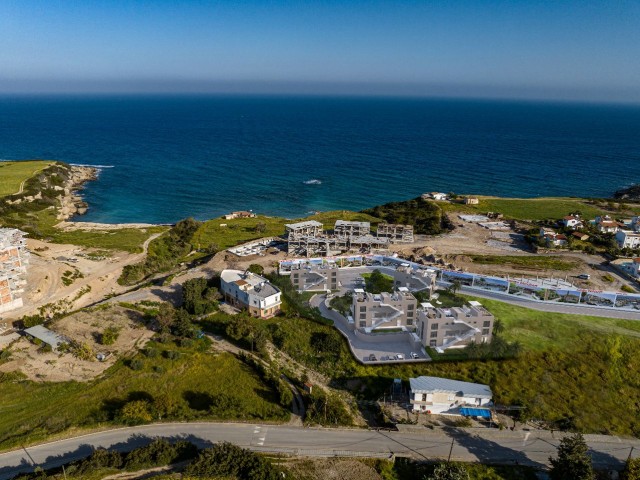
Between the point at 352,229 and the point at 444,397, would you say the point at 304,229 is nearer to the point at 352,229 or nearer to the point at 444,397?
the point at 352,229

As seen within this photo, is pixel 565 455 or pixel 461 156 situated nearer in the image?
pixel 565 455

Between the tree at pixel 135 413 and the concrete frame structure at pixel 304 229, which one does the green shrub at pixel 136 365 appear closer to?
the tree at pixel 135 413

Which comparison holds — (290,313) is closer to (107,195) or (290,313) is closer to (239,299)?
(239,299)

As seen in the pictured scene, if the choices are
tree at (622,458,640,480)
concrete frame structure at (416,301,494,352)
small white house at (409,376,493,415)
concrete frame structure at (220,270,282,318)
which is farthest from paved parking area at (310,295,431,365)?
tree at (622,458,640,480)

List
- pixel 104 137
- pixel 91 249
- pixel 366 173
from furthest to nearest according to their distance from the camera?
1. pixel 104 137
2. pixel 366 173
3. pixel 91 249

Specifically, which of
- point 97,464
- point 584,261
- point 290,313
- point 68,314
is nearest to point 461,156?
point 584,261

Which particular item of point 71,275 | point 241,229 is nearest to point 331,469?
point 71,275

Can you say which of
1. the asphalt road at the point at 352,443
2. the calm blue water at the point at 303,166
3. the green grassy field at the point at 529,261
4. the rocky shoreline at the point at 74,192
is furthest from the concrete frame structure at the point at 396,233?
the rocky shoreline at the point at 74,192
